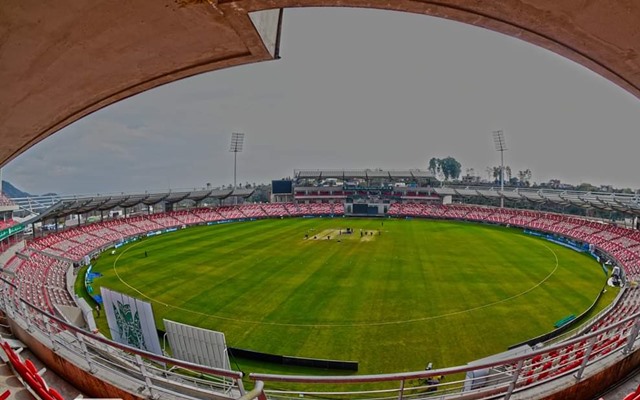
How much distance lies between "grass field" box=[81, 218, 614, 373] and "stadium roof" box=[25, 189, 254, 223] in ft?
23.1

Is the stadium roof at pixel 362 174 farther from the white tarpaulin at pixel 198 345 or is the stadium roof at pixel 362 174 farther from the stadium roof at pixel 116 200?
the white tarpaulin at pixel 198 345

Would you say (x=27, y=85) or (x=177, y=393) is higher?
(x=27, y=85)

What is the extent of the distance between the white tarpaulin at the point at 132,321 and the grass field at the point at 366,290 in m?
4.56

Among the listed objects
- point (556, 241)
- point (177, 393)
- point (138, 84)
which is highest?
point (138, 84)

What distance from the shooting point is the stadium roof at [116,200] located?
121 ft

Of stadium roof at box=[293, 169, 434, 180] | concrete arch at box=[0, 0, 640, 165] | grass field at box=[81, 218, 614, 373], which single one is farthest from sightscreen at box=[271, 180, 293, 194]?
concrete arch at box=[0, 0, 640, 165]

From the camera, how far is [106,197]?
4506 centimetres

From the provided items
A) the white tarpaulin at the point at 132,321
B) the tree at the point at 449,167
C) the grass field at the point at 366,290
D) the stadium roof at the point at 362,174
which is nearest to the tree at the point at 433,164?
the tree at the point at 449,167

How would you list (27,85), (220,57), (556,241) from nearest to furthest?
(27,85), (220,57), (556,241)

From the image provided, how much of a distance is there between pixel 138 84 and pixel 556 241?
46110mm

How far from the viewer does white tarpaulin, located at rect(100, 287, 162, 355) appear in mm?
10984

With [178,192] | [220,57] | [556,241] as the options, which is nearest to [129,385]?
[220,57]

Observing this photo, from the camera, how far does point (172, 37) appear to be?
11.2 ft

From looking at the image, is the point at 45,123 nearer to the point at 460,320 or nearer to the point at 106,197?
the point at 460,320
